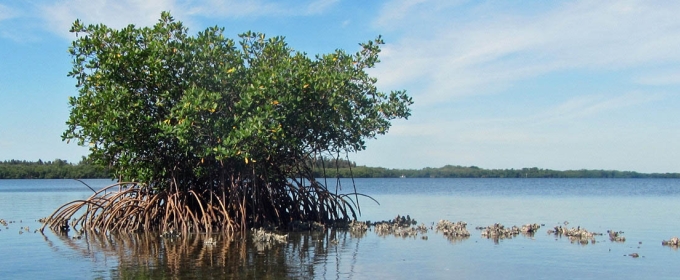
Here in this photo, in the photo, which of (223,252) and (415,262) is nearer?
(415,262)

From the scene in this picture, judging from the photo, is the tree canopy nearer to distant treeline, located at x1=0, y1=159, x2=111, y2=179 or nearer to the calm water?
the calm water

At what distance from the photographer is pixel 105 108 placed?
13.5 meters

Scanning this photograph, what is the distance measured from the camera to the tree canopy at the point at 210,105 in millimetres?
12992

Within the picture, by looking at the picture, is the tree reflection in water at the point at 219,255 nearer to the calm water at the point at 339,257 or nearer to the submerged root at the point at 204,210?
the calm water at the point at 339,257

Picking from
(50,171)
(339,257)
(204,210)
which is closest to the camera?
(339,257)

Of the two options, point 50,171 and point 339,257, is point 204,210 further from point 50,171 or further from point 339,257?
point 50,171

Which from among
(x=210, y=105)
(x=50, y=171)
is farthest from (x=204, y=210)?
(x=50, y=171)

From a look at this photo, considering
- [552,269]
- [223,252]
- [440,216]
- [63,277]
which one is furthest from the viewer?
[440,216]

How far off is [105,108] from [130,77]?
0.80m

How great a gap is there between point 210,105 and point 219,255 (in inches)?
109

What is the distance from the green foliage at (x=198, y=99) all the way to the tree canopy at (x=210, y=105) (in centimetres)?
2

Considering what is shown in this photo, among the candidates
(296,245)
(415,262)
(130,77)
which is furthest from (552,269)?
(130,77)

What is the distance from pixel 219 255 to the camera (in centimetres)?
1162

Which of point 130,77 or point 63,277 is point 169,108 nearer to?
point 130,77
